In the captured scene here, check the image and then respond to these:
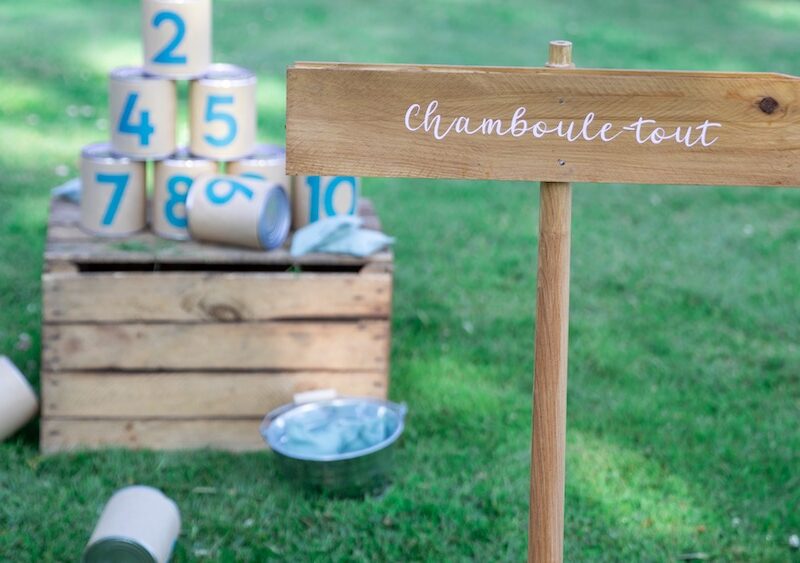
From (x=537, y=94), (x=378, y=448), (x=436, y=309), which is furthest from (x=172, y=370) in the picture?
(x=537, y=94)

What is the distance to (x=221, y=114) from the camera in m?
3.20

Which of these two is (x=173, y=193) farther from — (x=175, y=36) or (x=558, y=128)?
(x=558, y=128)

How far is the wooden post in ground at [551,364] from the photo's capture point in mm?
1937

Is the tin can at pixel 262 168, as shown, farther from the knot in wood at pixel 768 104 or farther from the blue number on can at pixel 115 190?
the knot in wood at pixel 768 104

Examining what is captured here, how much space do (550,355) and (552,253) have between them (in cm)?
18

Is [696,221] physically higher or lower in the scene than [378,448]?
higher

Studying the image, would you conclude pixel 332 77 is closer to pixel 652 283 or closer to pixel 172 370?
pixel 172 370

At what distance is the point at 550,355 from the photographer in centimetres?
196

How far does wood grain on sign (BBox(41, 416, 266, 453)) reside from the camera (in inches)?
120

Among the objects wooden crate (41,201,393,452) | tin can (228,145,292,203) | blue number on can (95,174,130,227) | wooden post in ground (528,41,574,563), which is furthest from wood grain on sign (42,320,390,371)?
wooden post in ground (528,41,574,563)

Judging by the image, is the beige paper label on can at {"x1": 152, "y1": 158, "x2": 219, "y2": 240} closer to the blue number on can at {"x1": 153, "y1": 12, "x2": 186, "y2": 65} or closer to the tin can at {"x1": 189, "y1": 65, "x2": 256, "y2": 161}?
the tin can at {"x1": 189, "y1": 65, "x2": 256, "y2": 161}

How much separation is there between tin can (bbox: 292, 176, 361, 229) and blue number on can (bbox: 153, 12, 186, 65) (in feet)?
1.56

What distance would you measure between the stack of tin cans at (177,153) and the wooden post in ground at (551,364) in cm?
128

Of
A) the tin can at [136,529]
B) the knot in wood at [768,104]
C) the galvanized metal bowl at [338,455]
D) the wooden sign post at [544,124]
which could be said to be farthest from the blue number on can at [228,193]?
the knot in wood at [768,104]
